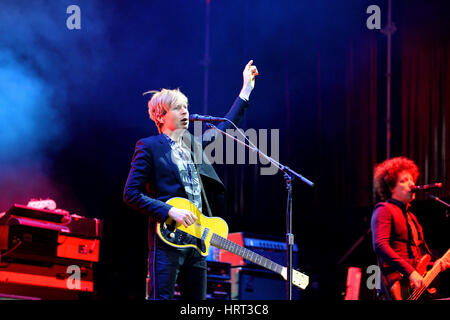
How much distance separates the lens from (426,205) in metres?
5.88

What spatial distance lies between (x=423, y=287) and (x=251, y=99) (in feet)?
11.3

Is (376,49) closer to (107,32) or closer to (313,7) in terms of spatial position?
(313,7)

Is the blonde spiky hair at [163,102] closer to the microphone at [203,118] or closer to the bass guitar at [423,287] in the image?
the microphone at [203,118]

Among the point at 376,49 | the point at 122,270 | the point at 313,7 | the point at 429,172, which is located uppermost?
the point at 313,7

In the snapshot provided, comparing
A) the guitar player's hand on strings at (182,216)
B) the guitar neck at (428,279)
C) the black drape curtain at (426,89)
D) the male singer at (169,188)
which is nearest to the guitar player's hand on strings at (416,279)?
the guitar neck at (428,279)

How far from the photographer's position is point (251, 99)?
7051mm

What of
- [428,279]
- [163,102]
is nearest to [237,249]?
[163,102]

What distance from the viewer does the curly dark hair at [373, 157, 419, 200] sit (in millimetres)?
5066

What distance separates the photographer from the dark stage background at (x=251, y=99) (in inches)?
236

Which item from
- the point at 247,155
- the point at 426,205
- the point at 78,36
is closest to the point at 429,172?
the point at 426,205

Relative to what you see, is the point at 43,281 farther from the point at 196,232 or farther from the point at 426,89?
the point at 426,89

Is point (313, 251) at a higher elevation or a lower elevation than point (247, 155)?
lower

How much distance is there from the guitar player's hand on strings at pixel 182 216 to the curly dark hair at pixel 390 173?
2660 millimetres
